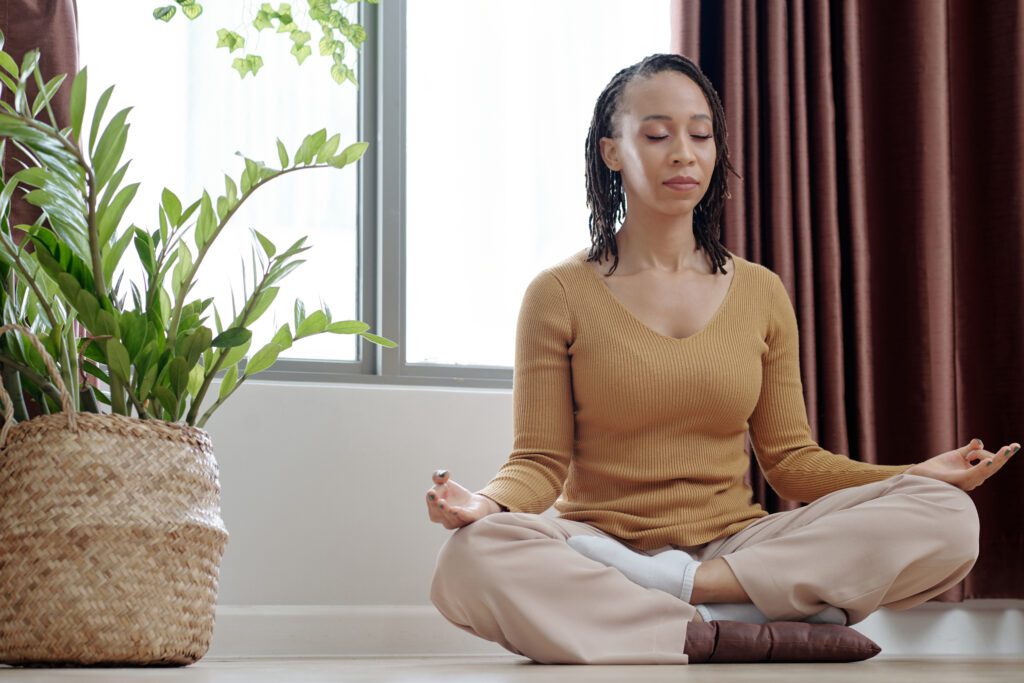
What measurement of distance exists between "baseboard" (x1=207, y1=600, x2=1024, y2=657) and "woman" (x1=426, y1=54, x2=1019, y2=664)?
0.44 metres

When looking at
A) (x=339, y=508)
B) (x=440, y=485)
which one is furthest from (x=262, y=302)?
(x=339, y=508)

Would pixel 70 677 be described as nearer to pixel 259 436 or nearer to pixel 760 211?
pixel 259 436

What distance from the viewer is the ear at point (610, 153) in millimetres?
2164

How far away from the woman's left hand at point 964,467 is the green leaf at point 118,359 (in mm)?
1169

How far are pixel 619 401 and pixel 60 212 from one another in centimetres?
91

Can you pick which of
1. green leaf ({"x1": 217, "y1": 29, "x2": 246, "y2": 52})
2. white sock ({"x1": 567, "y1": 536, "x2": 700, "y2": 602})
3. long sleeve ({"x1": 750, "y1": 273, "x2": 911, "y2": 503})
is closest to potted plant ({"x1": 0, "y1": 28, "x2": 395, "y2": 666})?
green leaf ({"x1": 217, "y1": 29, "x2": 246, "y2": 52})

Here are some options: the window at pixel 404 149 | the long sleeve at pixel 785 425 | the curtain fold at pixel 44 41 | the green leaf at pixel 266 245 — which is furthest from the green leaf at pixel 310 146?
the long sleeve at pixel 785 425

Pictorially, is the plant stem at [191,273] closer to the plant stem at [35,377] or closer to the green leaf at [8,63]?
the plant stem at [35,377]

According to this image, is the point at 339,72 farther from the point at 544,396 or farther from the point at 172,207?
the point at 544,396

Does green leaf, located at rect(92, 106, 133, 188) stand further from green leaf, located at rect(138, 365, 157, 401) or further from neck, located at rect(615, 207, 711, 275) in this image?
neck, located at rect(615, 207, 711, 275)

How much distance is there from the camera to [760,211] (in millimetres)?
2482

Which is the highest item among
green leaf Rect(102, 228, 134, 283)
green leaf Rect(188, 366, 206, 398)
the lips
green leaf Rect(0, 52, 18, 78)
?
green leaf Rect(0, 52, 18, 78)

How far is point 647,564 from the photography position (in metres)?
1.77

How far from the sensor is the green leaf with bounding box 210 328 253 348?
5.70ft
